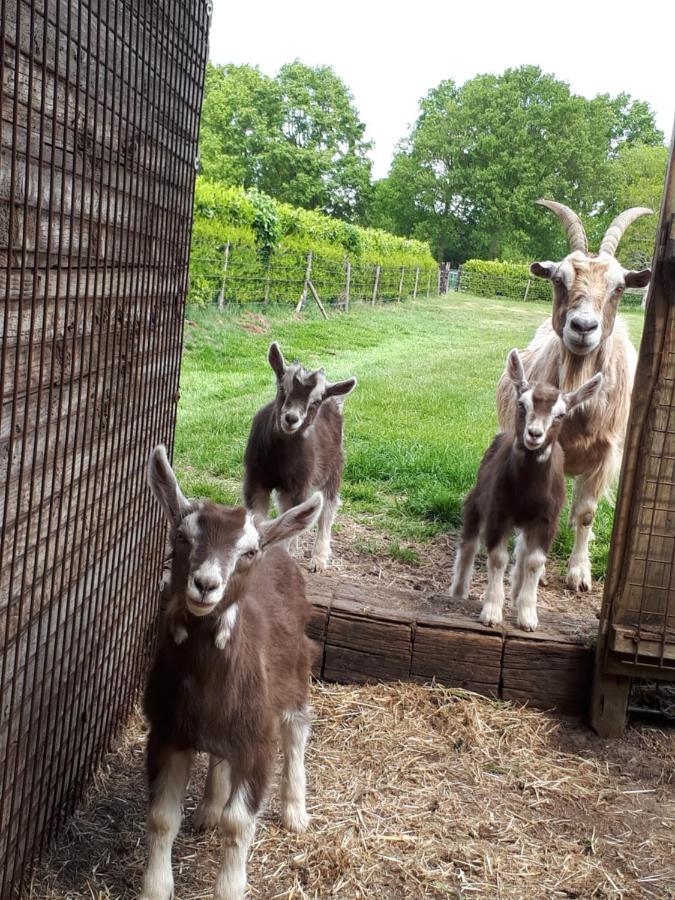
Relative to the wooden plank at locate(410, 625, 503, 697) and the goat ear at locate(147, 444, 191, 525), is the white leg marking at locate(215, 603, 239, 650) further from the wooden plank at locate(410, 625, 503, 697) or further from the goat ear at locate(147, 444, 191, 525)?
the wooden plank at locate(410, 625, 503, 697)

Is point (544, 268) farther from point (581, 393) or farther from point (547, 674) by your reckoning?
point (547, 674)

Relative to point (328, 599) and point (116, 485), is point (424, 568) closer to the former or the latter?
point (328, 599)

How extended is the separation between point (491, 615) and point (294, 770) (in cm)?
178

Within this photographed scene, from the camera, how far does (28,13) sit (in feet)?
8.12

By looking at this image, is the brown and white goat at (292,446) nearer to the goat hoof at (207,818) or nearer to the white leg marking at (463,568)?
the white leg marking at (463,568)

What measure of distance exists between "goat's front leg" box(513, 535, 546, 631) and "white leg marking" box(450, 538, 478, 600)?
0.37m

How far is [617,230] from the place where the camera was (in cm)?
789

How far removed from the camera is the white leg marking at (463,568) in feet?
20.4

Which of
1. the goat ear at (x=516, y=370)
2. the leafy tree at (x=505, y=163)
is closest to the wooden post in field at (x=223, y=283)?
the goat ear at (x=516, y=370)

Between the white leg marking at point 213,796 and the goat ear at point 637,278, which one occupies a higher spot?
the goat ear at point 637,278

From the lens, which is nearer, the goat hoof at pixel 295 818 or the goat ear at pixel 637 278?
the goat hoof at pixel 295 818

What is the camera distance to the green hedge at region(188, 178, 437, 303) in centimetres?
1947

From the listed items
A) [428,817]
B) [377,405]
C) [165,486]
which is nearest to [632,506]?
[428,817]

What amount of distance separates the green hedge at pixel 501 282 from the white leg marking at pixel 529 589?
4232 centimetres
